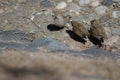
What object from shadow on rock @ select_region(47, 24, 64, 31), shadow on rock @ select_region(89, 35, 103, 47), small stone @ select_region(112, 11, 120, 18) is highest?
small stone @ select_region(112, 11, 120, 18)

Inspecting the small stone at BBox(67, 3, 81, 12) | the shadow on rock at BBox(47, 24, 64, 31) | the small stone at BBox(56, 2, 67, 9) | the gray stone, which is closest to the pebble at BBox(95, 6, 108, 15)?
the small stone at BBox(67, 3, 81, 12)

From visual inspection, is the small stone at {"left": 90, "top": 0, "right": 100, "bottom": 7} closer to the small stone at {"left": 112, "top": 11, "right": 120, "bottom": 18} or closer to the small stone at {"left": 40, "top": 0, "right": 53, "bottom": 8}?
the small stone at {"left": 112, "top": 11, "right": 120, "bottom": 18}

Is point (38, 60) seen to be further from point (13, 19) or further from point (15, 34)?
point (13, 19)

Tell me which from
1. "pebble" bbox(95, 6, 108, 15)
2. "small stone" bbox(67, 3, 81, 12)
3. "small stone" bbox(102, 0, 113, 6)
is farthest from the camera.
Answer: "small stone" bbox(102, 0, 113, 6)

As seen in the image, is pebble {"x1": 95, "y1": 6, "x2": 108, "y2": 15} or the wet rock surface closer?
the wet rock surface

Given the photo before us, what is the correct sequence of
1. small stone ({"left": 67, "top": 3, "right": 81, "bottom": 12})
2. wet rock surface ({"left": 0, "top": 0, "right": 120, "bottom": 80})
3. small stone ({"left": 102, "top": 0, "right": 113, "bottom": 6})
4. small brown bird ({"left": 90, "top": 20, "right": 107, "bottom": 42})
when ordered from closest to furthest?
wet rock surface ({"left": 0, "top": 0, "right": 120, "bottom": 80}) < small brown bird ({"left": 90, "top": 20, "right": 107, "bottom": 42}) < small stone ({"left": 67, "top": 3, "right": 81, "bottom": 12}) < small stone ({"left": 102, "top": 0, "right": 113, "bottom": 6})

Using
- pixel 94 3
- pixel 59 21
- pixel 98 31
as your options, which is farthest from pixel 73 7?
pixel 98 31

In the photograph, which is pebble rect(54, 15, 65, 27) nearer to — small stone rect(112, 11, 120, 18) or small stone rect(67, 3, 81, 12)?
small stone rect(67, 3, 81, 12)

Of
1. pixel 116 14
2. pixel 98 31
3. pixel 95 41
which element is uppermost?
pixel 116 14

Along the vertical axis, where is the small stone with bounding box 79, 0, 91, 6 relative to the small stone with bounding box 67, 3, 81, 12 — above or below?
above

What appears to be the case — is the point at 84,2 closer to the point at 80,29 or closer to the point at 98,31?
the point at 80,29
